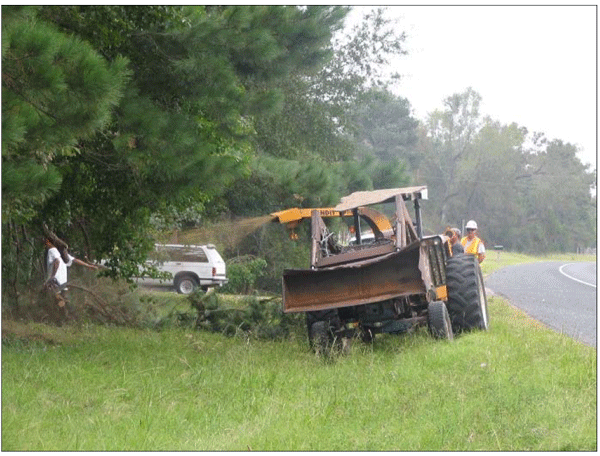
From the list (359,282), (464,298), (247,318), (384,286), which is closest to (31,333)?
(247,318)

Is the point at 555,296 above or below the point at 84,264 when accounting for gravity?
below

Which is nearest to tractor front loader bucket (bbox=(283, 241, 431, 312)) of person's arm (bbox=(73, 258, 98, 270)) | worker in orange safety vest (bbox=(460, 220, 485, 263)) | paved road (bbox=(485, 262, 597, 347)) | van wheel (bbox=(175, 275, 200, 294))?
paved road (bbox=(485, 262, 597, 347))

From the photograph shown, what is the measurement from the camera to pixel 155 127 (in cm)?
1040

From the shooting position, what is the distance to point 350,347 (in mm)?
11719

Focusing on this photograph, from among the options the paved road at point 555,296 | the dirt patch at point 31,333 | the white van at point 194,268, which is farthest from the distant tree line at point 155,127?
the paved road at point 555,296

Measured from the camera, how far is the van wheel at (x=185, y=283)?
30.9 metres

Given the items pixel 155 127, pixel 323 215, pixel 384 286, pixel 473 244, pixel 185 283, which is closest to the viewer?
pixel 155 127

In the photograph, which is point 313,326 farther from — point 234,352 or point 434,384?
point 434,384

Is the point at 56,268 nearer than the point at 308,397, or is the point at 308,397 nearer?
the point at 308,397

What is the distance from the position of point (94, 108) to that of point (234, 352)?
511 centimetres

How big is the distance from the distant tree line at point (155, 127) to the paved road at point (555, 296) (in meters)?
4.66

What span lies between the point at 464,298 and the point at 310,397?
4.31m

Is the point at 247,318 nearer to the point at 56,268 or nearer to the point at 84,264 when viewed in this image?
the point at 84,264

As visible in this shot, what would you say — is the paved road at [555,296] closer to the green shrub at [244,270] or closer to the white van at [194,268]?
the green shrub at [244,270]
